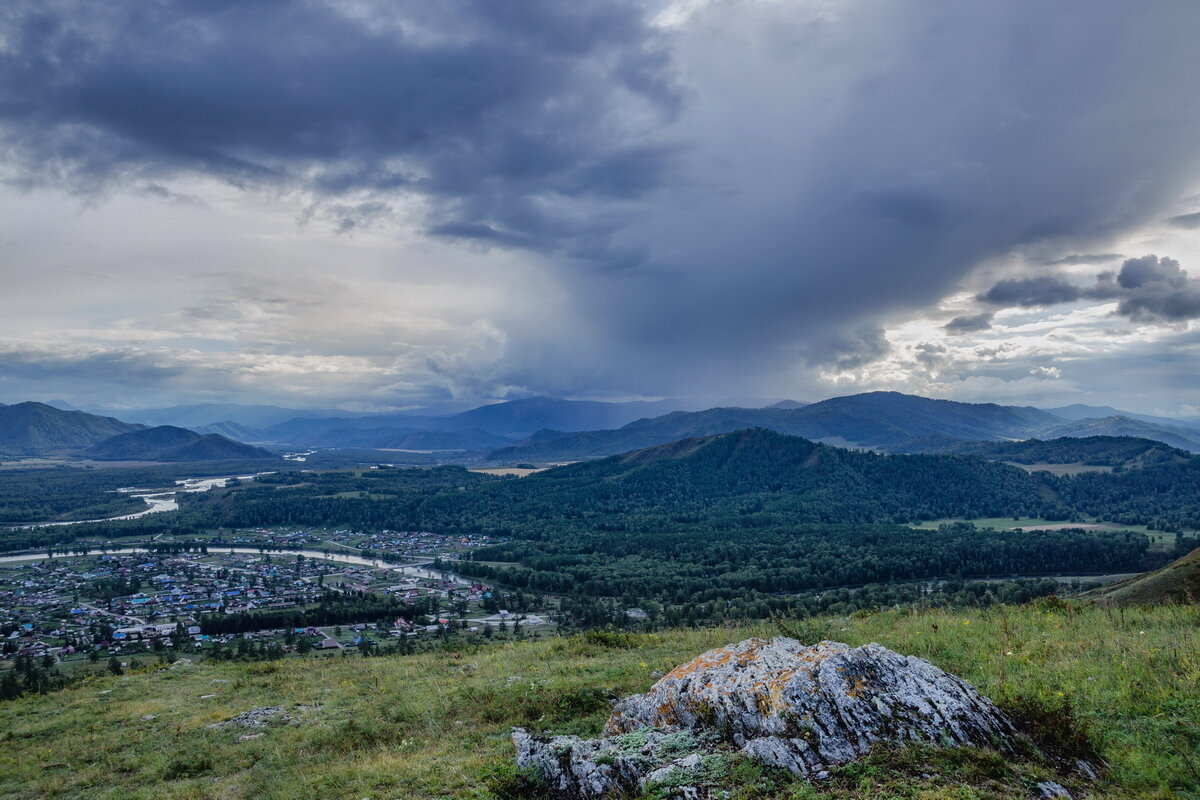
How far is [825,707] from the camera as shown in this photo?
8.66 meters

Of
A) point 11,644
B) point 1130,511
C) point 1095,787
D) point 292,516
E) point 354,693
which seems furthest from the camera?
point 292,516

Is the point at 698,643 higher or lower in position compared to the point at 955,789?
lower

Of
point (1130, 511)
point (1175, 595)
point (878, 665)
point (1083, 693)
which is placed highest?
point (878, 665)

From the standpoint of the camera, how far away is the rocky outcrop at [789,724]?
8.16 meters

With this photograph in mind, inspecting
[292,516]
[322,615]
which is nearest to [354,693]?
[322,615]

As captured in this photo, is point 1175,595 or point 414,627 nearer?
point 1175,595

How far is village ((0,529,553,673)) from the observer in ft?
181

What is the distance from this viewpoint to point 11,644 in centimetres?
5628

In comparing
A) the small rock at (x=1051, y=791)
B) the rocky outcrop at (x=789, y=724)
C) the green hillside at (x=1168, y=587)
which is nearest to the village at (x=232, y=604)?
the rocky outcrop at (x=789, y=724)

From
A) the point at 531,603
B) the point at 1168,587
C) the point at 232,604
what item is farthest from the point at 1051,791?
the point at 232,604

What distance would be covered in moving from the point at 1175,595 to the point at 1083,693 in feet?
46.6

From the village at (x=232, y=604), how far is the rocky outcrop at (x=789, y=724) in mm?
27395

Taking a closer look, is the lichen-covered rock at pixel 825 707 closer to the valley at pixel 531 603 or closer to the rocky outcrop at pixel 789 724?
the rocky outcrop at pixel 789 724

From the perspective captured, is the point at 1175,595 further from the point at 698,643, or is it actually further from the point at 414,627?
the point at 414,627
